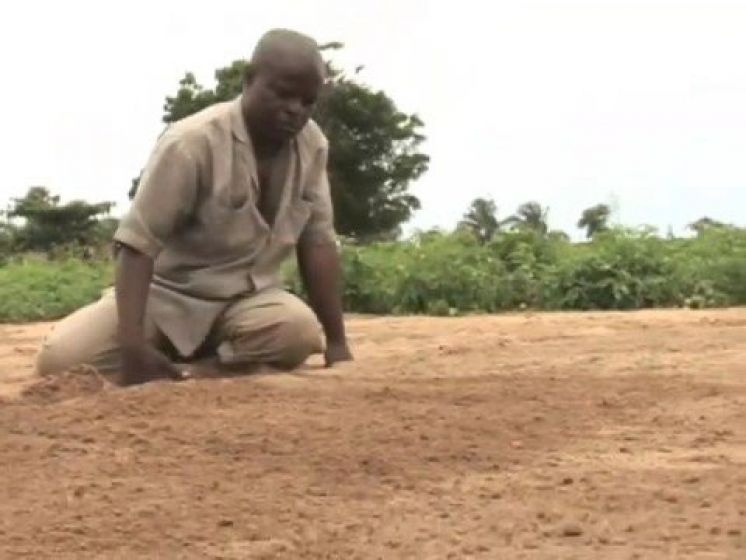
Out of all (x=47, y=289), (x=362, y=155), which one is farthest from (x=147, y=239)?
(x=362, y=155)

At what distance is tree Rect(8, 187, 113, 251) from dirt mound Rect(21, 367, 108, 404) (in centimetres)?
2029

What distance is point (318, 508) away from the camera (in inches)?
114

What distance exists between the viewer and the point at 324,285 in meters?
5.18

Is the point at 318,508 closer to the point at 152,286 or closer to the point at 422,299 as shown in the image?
the point at 152,286

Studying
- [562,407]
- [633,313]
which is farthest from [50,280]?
→ [562,407]

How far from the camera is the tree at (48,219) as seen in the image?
24.9 meters

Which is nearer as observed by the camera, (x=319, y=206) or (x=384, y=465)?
(x=384, y=465)

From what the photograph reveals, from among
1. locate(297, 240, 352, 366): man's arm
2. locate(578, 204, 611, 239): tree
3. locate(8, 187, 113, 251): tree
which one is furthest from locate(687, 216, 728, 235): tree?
locate(8, 187, 113, 251): tree

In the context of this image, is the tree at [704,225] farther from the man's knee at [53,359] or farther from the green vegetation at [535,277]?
the man's knee at [53,359]

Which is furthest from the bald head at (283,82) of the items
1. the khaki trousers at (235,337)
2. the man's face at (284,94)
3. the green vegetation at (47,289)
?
the green vegetation at (47,289)

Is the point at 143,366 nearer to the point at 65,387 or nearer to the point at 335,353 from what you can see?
the point at 65,387

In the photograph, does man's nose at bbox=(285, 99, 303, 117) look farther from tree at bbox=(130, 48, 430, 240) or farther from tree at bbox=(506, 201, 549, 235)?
tree at bbox=(130, 48, 430, 240)

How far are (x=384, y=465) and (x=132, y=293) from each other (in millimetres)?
1548

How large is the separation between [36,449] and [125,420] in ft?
1.07
